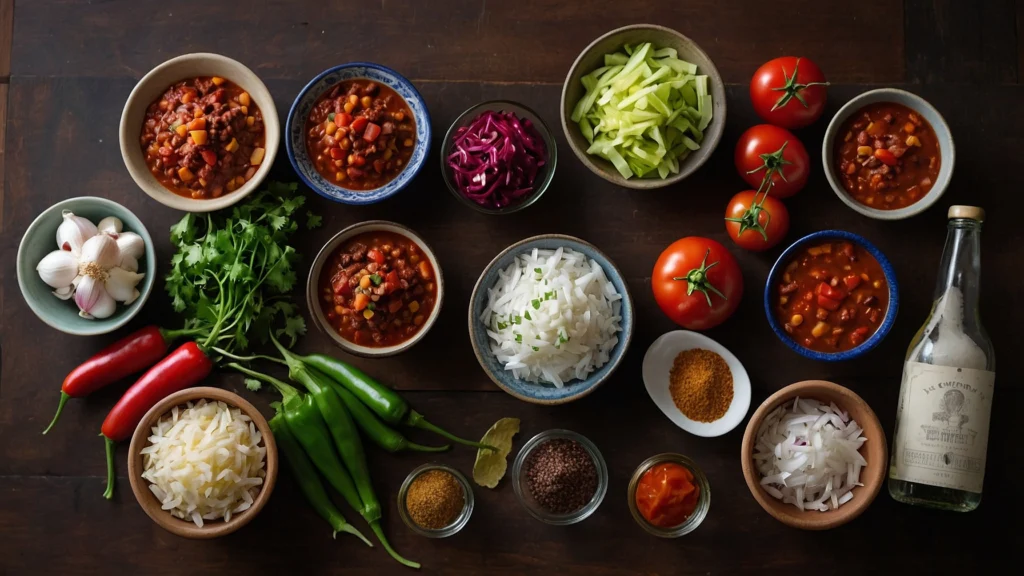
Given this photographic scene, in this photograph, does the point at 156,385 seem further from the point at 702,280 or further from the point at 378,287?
the point at 702,280

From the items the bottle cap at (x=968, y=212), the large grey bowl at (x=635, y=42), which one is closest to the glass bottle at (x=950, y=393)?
the bottle cap at (x=968, y=212)

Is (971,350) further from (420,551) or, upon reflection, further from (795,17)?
(420,551)

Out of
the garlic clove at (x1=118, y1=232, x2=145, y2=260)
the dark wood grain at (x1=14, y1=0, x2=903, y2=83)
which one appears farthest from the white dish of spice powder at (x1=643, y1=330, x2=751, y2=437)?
the garlic clove at (x1=118, y1=232, x2=145, y2=260)

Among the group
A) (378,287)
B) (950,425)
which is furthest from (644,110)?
(950,425)

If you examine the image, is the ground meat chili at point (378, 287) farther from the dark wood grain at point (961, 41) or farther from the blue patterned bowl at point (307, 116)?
the dark wood grain at point (961, 41)

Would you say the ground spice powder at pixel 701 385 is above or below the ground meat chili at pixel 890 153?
below

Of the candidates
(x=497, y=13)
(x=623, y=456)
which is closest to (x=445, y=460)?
(x=623, y=456)
